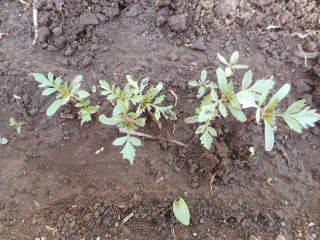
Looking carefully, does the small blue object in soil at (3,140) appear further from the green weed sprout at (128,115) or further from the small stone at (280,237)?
the small stone at (280,237)

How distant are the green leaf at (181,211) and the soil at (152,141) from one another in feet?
0.18

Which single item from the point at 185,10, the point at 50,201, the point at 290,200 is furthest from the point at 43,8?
the point at 290,200

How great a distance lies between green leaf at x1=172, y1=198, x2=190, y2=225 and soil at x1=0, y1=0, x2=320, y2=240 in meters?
0.06

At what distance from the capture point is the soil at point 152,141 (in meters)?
1.76

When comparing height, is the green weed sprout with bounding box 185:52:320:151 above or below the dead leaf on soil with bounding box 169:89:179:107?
above

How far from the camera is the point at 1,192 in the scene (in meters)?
1.84

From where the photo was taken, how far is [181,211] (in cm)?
171

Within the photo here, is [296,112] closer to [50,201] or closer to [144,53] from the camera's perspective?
[144,53]

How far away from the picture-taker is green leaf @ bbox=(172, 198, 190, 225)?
66.4 inches

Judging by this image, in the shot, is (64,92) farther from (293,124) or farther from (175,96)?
(293,124)

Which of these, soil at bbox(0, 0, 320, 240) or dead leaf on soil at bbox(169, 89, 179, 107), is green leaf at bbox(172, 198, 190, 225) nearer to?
soil at bbox(0, 0, 320, 240)

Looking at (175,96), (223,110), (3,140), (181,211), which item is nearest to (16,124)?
(3,140)

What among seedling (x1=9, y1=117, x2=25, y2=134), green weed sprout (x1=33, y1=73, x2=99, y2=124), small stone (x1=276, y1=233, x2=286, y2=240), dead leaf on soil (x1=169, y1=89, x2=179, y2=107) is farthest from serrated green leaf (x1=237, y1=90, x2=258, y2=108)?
seedling (x1=9, y1=117, x2=25, y2=134)

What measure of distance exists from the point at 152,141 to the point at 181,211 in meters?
0.44
